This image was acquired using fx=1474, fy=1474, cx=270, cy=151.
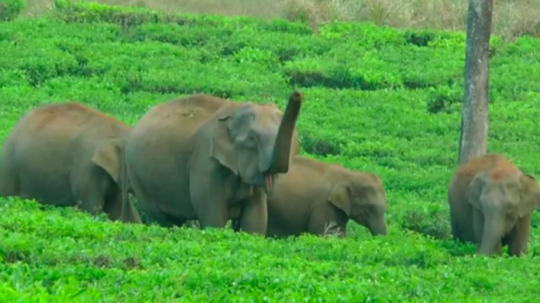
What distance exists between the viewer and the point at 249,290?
10.1 meters

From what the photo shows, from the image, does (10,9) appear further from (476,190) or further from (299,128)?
(476,190)

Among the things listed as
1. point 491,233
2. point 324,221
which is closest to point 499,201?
point 491,233

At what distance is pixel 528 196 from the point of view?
15.1 metres

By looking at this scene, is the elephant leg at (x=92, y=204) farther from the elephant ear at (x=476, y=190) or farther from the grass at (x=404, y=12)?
the grass at (x=404, y=12)

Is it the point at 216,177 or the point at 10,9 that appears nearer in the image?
the point at 216,177

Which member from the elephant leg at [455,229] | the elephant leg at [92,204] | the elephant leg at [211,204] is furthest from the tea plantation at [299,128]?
the elephant leg at [211,204]

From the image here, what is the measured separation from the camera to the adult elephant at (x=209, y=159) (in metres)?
13.8

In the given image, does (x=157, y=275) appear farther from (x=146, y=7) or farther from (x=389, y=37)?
(x=146, y=7)

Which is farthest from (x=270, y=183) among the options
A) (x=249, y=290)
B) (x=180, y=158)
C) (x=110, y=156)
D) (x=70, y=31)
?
(x=70, y=31)

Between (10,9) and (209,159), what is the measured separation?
17081mm

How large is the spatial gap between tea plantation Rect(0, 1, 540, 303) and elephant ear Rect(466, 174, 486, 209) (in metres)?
0.47

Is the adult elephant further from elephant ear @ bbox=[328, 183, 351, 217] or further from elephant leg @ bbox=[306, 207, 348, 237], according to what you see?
elephant ear @ bbox=[328, 183, 351, 217]

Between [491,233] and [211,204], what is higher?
[211,204]

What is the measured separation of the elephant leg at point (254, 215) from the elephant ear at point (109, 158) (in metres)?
1.87
